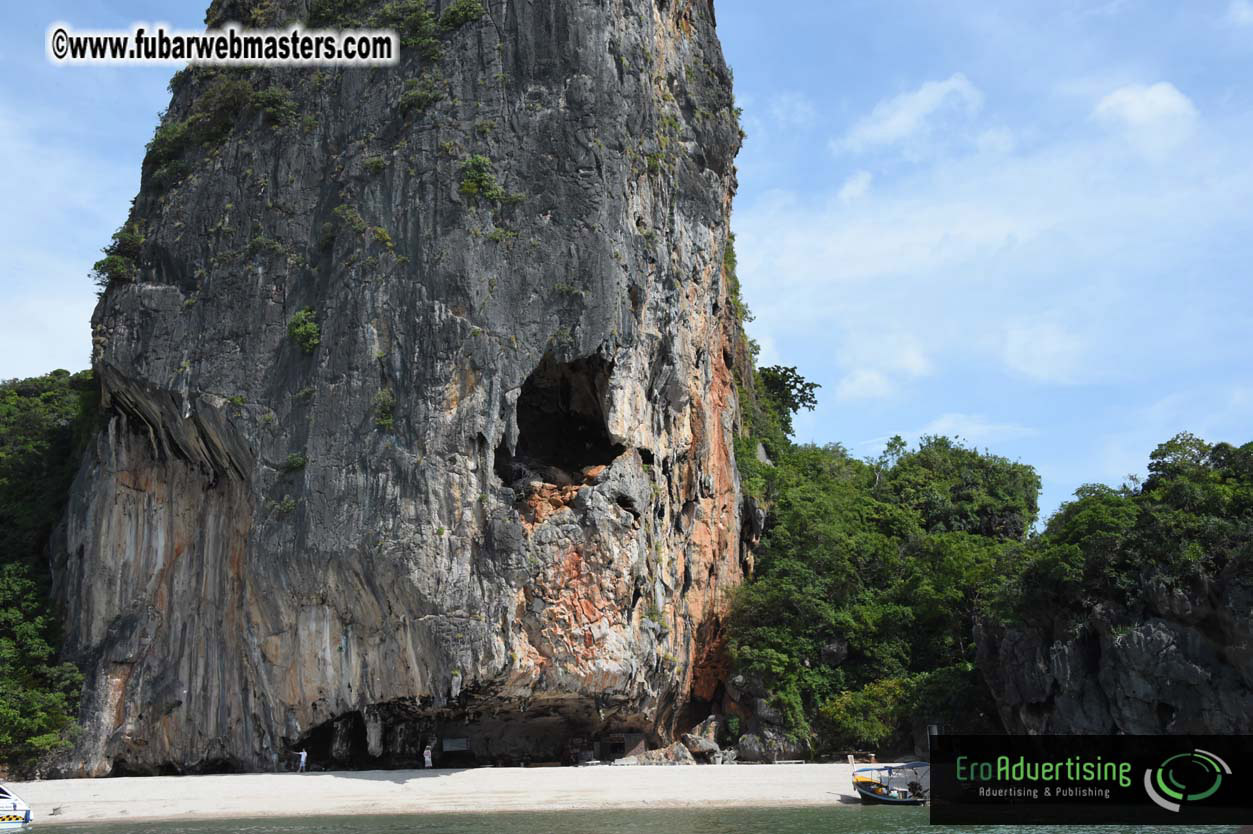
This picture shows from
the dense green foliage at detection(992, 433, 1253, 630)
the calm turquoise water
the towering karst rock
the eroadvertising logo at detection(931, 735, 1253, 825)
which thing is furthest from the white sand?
the dense green foliage at detection(992, 433, 1253, 630)

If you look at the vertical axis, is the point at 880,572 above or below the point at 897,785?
above

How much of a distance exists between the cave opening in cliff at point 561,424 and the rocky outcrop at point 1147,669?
11428mm

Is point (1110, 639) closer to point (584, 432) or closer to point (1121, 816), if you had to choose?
point (1121, 816)

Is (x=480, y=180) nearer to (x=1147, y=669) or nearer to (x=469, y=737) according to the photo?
(x=469, y=737)

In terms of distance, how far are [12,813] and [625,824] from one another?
10947 millimetres

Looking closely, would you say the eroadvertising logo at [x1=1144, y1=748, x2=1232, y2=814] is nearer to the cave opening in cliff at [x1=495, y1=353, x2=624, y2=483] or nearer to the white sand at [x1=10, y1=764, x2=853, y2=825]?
the white sand at [x1=10, y1=764, x2=853, y2=825]

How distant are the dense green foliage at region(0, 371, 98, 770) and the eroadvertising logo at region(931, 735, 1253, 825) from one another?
20483 millimetres

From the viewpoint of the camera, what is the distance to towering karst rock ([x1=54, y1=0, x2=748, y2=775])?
2627 cm

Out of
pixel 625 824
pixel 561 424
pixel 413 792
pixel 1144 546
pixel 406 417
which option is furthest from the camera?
pixel 561 424

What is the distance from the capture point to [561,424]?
1252 inches

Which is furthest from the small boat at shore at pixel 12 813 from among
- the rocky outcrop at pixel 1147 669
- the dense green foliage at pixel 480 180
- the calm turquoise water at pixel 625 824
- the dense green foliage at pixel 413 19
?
the rocky outcrop at pixel 1147 669

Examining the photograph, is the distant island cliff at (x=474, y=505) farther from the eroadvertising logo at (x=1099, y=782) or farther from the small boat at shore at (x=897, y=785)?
the small boat at shore at (x=897, y=785)

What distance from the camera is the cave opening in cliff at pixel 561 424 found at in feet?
95.2

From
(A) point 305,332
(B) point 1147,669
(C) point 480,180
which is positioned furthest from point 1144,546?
(A) point 305,332
